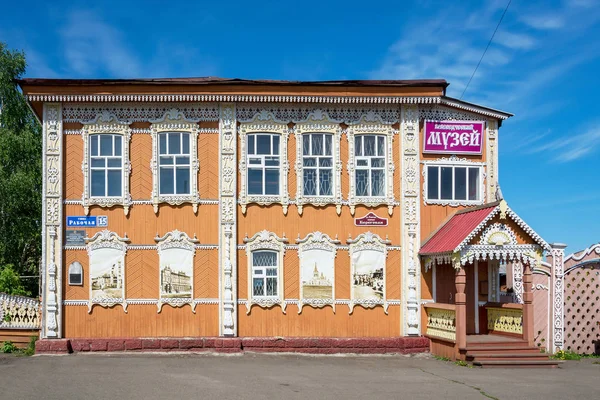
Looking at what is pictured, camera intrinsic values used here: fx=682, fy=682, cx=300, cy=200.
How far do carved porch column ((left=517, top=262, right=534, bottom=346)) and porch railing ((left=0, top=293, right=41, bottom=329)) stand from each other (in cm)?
1207

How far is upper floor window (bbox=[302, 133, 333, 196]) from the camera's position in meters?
17.7

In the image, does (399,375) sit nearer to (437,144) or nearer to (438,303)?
(438,303)

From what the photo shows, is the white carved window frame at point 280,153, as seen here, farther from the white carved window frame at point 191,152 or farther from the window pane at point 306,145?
the white carved window frame at point 191,152

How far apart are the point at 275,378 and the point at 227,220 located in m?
5.01

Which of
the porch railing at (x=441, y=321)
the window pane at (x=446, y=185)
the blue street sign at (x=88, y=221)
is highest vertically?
the window pane at (x=446, y=185)

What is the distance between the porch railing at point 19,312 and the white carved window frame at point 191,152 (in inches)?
158

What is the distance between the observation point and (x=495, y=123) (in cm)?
1842

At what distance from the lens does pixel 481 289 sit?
18.3 metres

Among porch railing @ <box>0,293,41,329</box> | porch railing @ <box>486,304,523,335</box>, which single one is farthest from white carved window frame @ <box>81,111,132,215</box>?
porch railing @ <box>486,304,523,335</box>

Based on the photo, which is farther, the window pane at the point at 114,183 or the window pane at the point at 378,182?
the window pane at the point at 378,182

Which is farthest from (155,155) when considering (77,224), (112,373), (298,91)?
(112,373)

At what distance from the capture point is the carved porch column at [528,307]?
16281 mm

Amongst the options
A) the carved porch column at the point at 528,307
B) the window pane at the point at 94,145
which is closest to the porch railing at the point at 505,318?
the carved porch column at the point at 528,307

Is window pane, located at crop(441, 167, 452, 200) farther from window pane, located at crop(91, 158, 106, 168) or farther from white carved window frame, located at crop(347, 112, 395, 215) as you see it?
window pane, located at crop(91, 158, 106, 168)
